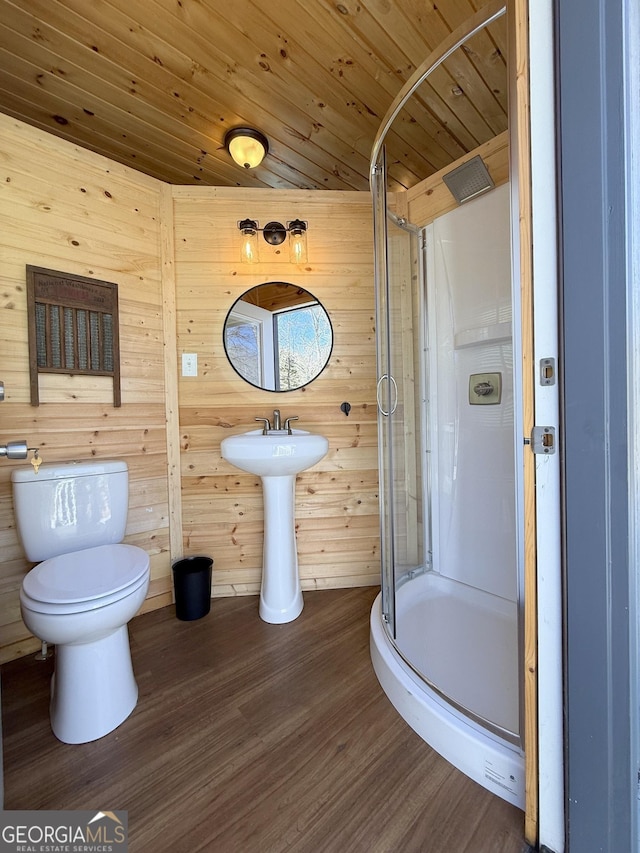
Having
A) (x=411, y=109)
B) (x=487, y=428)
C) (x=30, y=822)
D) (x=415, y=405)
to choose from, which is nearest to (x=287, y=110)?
(x=411, y=109)

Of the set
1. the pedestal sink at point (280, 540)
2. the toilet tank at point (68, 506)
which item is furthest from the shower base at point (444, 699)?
the toilet tank at point (68, 506)

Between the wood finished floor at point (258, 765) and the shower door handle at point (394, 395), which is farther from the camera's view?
the shower door handle at point (394, 395)

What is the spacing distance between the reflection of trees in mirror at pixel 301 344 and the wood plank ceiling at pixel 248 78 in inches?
31.1

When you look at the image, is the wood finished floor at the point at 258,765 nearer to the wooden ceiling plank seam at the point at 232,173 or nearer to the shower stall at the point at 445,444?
the shower stall at the point at 445,444

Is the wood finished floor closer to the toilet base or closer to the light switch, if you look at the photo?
the toilet base

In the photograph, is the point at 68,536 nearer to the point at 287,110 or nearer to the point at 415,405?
the point at 415,405

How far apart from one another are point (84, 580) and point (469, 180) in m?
2.19

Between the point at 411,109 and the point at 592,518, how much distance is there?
192cm

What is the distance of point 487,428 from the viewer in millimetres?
1657

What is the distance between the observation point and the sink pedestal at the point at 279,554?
5.91 ft

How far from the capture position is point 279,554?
1.81 meters

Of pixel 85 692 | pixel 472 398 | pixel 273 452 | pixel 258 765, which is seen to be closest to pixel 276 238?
pixel 273 452

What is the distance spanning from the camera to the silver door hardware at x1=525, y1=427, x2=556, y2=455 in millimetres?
757

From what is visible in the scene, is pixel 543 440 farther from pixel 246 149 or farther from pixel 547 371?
pixel 246 149
